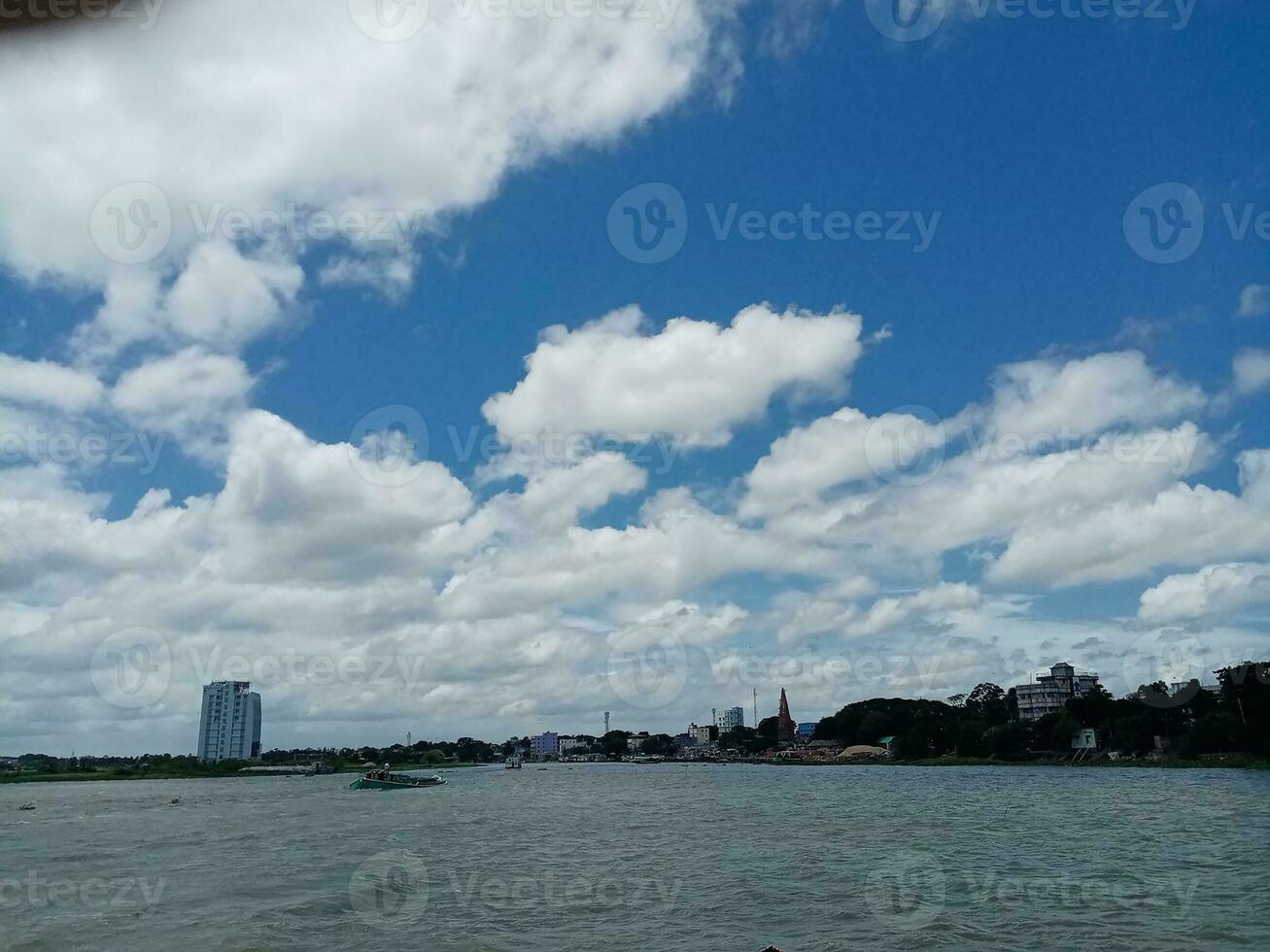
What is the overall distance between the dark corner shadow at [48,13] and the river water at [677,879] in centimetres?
1794

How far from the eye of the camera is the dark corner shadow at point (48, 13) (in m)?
3.26

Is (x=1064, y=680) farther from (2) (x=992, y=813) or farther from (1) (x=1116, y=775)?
(2) (x=992, y=813)

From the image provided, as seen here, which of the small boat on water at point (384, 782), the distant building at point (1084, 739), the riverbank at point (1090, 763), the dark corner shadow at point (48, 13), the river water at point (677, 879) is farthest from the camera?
the distant building at point (1084, 739)

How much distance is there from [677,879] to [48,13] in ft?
85.3

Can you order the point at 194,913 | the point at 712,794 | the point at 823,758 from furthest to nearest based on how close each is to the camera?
the point at 823,758
the point at 712,794
the point at 194,913

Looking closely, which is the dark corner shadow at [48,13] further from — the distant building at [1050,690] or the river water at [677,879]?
the distant building at [1050,690]

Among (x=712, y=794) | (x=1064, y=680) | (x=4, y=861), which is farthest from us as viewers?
(x=1064, y=680)

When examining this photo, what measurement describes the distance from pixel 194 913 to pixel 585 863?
12.0 m

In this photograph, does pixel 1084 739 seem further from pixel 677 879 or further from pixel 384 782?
pixel 677 879

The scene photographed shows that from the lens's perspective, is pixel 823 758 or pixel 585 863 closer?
pixel 585 863

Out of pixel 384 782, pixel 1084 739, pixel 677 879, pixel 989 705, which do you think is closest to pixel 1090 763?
pixel 1084 739

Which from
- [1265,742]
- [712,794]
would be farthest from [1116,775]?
[712,794]

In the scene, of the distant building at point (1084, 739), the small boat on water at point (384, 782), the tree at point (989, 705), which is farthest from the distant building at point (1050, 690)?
the small boat on water at point (384, 782)

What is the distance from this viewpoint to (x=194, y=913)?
74.4 feet
